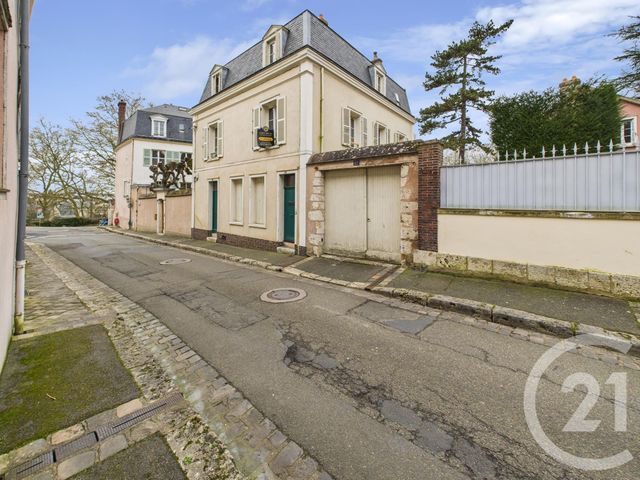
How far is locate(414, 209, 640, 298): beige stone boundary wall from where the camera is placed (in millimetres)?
5164

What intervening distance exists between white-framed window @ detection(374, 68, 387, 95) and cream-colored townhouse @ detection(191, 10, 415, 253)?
1.8 inches

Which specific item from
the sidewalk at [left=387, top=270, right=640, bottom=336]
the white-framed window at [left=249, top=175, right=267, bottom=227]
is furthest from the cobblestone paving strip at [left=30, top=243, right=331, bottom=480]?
the white-framed window at [left=249, top=175, right=267, bottom=227]

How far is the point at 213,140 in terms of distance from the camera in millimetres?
14438

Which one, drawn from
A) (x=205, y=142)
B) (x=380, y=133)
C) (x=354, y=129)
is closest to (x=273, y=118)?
(x=354, y=129)

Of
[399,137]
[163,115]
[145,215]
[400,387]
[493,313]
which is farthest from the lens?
[163,115]

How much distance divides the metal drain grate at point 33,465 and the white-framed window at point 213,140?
1298cm

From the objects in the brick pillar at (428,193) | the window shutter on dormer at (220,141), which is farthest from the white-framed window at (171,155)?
the brick pillar at (428,193)

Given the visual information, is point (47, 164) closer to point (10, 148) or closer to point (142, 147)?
point (142, 147)

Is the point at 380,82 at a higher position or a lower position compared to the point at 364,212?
higher

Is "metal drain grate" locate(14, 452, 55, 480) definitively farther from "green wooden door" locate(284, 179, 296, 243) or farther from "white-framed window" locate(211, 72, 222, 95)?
"white-framed window" locate(211, 72, 222, 95)

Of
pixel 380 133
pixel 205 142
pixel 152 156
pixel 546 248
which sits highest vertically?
pixel 152 156

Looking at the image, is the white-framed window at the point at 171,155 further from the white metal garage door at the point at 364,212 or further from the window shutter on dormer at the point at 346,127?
the white metal garage door at the point at 364,212
